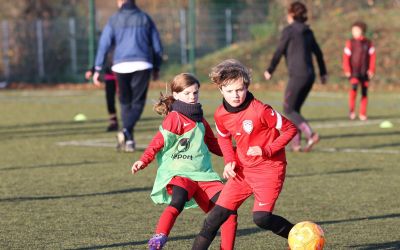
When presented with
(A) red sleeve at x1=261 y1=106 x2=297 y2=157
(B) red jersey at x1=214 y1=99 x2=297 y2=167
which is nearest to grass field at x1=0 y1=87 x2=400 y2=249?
(B) red jersey at x1=214 y1=99 x2=297 y2=167

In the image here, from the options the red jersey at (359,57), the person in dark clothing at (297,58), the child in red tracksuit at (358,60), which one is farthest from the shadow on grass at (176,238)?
the red jersey at (359,57)

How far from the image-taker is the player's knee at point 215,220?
7.25m

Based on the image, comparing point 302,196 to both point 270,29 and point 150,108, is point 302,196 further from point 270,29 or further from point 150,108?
point 270,29

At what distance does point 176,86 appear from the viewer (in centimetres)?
791

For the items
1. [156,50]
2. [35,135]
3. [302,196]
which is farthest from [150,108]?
[302,196]

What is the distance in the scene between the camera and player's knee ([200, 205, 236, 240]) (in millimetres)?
7246

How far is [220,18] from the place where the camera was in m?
36.0

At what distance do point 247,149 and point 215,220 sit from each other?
1.68ft

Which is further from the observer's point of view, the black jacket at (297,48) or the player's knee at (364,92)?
the player's knee at (364,92)

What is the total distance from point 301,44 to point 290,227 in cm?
777

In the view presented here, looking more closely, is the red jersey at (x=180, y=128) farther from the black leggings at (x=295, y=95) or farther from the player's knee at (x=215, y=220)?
the black leggings at (x=295, y=95)

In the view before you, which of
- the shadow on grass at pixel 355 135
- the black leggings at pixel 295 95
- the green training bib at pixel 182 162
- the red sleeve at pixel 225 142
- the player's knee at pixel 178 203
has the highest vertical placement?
the red sleeve at pixel 225 142

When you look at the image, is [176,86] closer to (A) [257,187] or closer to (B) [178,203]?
(B) [178,203]

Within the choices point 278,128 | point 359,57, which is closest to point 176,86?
point 278,128
